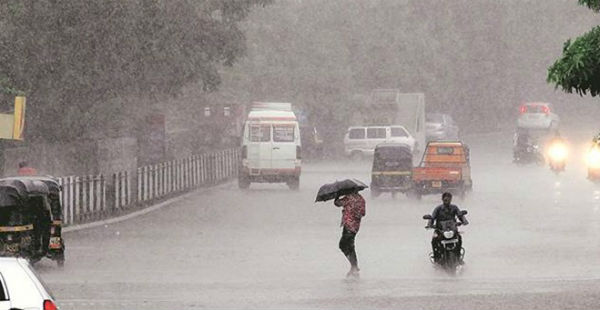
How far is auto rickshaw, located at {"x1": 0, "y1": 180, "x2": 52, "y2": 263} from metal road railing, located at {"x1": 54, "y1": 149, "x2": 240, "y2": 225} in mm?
9746

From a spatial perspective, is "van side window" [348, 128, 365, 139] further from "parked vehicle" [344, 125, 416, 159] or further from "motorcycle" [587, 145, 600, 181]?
"motorcycle" [587, 145, 600, 181]

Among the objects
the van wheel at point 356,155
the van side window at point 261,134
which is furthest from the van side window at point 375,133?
the van side window at point 261,134

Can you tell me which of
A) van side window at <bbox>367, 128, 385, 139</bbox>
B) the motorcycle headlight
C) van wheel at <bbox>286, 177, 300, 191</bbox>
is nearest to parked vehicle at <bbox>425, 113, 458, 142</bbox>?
van side window at <bbox>367, 128, 385, 139</bbox>

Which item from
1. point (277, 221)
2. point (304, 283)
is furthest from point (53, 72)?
point (304, 283)

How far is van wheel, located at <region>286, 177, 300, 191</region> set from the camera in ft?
169

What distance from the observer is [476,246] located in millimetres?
31188

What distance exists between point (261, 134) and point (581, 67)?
117ft

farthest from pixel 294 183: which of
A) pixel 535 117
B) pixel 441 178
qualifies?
pixel 535 117

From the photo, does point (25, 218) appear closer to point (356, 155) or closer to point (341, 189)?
point (341, 189)

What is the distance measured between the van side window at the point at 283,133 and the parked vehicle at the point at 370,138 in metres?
23.3

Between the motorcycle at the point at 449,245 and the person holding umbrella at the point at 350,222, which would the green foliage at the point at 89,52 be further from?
the motorcycle at the point at 449,245

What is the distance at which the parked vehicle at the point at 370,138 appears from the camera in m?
74.6

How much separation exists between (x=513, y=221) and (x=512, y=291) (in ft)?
58.4

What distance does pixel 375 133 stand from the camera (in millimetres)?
75375
